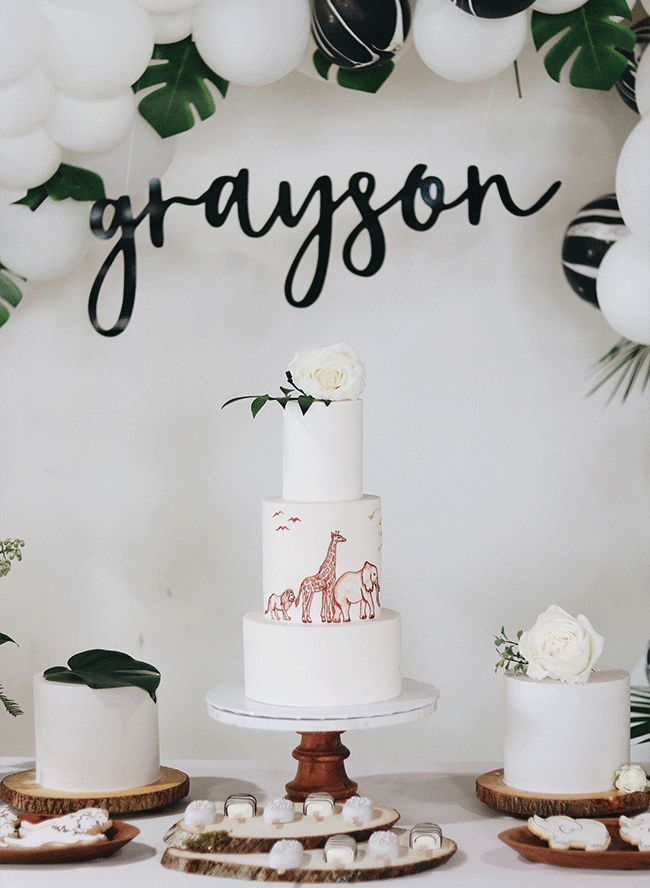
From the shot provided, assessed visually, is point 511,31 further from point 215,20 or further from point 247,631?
point 247,631

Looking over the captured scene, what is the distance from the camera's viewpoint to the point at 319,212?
217cm

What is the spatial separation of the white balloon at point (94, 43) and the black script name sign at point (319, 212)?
401mm

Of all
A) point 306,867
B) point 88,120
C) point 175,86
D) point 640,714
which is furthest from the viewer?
point 640,714

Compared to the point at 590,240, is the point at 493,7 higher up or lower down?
higher up

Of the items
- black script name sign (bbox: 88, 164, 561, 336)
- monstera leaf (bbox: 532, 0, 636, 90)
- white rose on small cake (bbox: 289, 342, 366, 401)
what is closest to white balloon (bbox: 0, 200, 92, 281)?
black script name sign (bbox: 88, 164, 561, 336)

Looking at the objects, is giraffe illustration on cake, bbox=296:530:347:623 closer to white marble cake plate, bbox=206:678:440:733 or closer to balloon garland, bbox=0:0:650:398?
white marble cake plate, bbox=206:678:440:733

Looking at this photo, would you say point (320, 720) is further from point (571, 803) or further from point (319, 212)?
point (319, 212)

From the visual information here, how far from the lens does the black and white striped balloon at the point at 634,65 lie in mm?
1907

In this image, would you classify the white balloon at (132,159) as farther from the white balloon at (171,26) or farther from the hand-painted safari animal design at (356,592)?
the hand-painted safari animal design at (356,592)

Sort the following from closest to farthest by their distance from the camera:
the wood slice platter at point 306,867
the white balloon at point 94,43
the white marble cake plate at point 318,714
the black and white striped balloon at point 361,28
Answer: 1. the wood slice platter at point 306,867
2. the white marble cake plate at point 318,714
3. the white balloon at point 94,43
4. the black and white striped balloon at point 361,28

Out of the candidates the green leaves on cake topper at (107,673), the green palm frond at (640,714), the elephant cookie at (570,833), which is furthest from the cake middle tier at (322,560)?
the green palm frond at (640,714)

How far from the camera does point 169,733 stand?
7.32ft

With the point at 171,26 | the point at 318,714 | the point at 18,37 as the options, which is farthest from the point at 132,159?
the point at 318,714

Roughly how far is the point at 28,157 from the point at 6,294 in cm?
31
